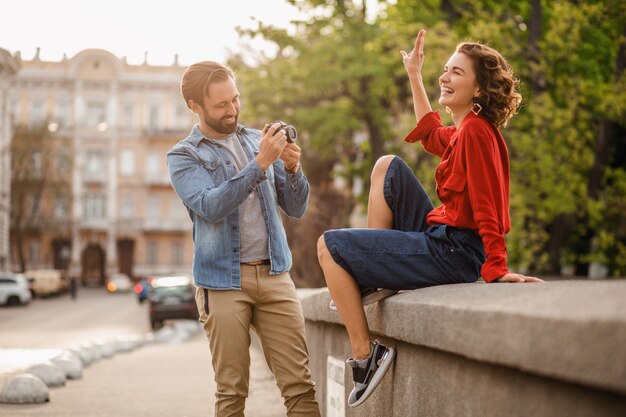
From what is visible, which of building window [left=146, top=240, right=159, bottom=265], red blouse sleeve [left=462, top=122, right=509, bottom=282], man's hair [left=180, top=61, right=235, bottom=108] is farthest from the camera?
building window [left=146, top=240, right=159, bottom=265]

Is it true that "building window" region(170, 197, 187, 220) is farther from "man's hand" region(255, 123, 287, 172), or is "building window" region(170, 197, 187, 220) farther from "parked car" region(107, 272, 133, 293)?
"man's hand" region(255, 123, 287, 172)

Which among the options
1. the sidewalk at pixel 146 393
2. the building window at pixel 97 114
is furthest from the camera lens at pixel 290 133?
the building window at pixel 97 114

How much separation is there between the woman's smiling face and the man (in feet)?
2.31

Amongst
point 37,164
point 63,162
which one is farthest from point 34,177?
point 63,162

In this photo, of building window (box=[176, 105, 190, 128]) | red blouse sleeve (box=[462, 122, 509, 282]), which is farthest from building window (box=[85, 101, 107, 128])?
red blouse sleeve (box=[462, 122, 509, 282])

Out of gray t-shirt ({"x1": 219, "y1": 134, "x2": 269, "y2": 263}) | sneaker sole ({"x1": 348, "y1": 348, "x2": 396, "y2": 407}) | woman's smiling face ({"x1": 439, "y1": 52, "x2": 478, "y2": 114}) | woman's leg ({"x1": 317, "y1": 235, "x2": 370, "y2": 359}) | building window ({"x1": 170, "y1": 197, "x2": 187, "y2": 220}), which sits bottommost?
building window ({"x1": 170, "y1": 197, "x2": 187, "y2": 220})

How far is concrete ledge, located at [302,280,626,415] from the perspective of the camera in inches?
90.0

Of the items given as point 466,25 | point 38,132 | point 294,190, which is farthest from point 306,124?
point 38,132

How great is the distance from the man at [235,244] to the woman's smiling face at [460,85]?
0.70 meters

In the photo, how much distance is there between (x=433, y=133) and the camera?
505cm

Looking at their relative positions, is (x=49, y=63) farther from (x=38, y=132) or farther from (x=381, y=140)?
(x=381, y=140)

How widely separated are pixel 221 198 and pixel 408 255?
82cm

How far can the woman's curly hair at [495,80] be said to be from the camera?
453cm

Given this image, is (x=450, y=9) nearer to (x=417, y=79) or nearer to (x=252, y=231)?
(x=417, y=79)
